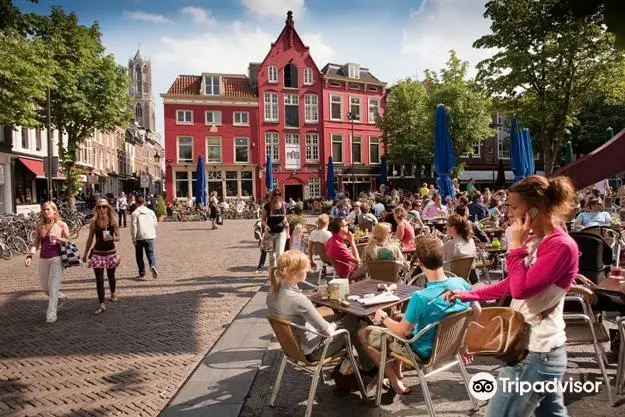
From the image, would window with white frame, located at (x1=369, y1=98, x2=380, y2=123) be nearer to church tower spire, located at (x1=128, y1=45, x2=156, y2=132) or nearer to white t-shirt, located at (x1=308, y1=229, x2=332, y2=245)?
white t-shirt, located at (x1=308, y1=229, x2=332, y2=245)

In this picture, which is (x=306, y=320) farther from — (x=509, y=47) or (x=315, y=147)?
(x=315, y=147)

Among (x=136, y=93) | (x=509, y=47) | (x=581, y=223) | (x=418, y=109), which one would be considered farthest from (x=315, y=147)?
(x=136, y=93)

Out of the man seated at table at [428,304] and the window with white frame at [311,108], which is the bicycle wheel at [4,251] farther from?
the window with white frame at [311,108]

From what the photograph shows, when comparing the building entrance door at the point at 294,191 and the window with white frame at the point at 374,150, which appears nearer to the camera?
the building entrance door at the point at 294,191

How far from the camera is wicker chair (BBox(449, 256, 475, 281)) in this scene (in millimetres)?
5830

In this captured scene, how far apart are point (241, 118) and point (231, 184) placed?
535 cm

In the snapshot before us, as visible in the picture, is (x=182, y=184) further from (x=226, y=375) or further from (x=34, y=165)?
(x=226, y=375)

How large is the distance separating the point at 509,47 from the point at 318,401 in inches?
719

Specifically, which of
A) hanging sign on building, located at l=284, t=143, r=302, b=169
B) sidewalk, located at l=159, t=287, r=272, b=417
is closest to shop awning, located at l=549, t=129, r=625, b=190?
sidewalk, located at l=159, t=287, r=272, b=417

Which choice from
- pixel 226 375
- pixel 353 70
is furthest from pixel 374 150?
pixel 226 375

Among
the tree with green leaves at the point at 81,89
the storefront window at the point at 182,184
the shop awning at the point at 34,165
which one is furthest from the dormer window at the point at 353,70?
the shop awning at the point at 34,165

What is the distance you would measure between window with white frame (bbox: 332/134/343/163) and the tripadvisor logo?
34960mm

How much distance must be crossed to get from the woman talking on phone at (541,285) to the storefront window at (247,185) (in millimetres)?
35579

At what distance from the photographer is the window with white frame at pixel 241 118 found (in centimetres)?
3703
